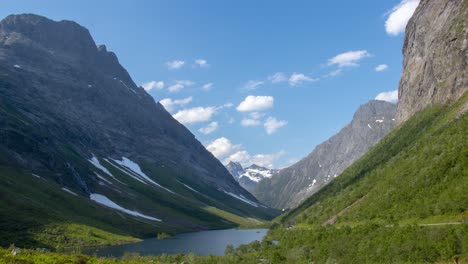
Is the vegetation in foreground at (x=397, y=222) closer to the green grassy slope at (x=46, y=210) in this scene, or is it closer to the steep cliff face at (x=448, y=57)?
the steep cliff face at (x=448, y=57)

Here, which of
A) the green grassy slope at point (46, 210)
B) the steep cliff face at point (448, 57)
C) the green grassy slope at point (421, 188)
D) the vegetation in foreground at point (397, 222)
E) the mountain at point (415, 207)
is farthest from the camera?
the steep cliff face at point (448, 57)

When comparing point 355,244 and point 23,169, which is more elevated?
point 23,169

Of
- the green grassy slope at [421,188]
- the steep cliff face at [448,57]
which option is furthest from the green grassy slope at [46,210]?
the steep cliff face at [448,57]

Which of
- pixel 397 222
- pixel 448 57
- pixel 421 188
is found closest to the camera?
pixel 397 222

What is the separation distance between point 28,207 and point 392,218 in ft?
370

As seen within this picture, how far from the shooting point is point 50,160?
196250 millimetres

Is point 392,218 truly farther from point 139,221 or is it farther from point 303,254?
point 139,221

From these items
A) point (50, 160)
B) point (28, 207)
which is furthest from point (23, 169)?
point (28, 207)

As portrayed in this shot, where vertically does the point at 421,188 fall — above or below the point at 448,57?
below

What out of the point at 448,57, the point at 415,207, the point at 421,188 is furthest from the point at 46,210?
the point at 448,57

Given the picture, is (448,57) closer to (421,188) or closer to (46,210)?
(421,188)

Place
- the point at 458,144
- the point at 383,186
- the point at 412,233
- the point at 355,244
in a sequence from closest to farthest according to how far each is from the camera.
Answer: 1. the point at 412,233
2. the point at 355,244
3. the point at 458,144
4. the point at 383,186

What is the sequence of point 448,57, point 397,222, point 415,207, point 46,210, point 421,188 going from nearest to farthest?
point 397,222 → point 415,207 → point 421,188 → point 46,210 → point 448,57

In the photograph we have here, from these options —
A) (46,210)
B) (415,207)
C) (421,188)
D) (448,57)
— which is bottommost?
(46,210)
